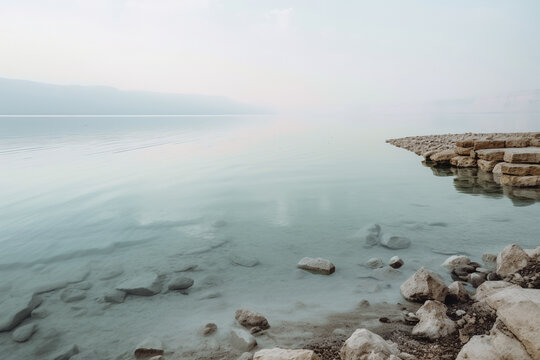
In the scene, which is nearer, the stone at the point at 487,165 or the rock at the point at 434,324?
the rock at the point at 434,324

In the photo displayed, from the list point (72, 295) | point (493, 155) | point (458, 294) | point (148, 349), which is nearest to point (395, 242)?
point (458, 294)

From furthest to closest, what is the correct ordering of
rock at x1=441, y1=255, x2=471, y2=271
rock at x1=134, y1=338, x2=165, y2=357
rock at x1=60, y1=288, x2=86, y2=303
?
rock at x1=441, y1=255, x2=471, y2=271
rock at x1=60, y1=288, x2=86, y2=303
rock at x1=134, y1=338, x2=165, y2=357

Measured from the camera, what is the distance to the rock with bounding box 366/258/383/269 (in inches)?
248

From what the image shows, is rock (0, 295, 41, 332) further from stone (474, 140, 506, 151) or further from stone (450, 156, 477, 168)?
stone (474, 140, 506, 151)

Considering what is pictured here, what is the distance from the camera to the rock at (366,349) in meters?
3.21

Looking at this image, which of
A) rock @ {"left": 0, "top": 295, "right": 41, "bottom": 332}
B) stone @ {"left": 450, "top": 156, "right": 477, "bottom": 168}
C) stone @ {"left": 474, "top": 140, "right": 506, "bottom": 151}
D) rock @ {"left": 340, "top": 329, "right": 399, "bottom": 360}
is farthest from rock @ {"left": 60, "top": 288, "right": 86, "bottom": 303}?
stone @ {"left": 474, "top": 140, "right": 506, "bottom": 151}

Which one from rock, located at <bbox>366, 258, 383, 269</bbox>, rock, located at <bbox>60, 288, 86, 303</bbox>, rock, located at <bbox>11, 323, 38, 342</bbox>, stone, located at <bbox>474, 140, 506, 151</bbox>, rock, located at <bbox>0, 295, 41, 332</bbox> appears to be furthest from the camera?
stone, located at <bbox>474, 140, 506, 151</bbox>

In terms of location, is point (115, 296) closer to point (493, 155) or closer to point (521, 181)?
point (521, 181)

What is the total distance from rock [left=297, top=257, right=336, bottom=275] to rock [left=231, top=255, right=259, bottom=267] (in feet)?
3.14

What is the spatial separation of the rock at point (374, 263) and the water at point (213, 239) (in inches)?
7.3

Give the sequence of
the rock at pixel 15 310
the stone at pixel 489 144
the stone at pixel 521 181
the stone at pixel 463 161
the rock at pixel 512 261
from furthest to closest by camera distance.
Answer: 1. the stone at pixel 463 161
2. the stone at pixel 489 144
3. the stone at pixel 521 181
4. the rock at pixel 512 261
5. the rock at pixel 15 310

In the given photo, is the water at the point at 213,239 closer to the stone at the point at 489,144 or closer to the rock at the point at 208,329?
the rock at the point at 208,329

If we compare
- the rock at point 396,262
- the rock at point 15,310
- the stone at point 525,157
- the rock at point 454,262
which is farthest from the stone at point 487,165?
the rock at point 15,310

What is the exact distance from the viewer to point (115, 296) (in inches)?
218
